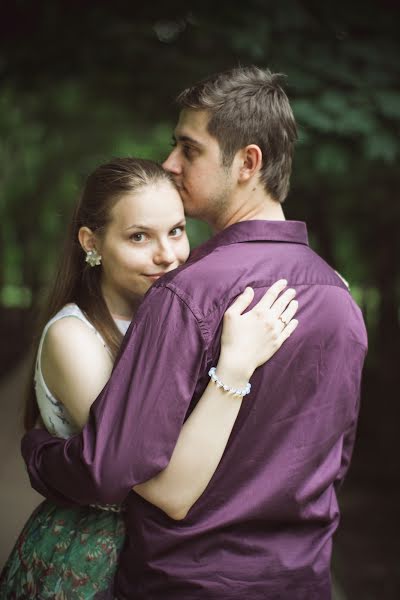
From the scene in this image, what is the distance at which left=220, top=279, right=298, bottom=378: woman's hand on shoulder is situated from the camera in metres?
2.25

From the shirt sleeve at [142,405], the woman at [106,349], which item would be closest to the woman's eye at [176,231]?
the woman at [106,349]

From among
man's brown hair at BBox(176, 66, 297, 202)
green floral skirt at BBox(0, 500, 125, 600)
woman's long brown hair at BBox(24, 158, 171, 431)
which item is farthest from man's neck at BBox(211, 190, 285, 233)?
green floral skirt at BBox(0, 500, 125, 600)

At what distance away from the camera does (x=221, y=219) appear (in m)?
2.83

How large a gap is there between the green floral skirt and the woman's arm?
36 cm

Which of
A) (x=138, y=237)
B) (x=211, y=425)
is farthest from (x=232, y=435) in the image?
(x=138, y=237)

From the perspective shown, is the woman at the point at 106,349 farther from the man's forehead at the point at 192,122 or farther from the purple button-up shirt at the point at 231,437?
the man's forehead at the point at 192,122

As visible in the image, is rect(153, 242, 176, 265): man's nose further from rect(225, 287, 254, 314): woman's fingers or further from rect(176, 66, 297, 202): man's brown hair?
rect(225, 287, 254, 314): woman's fingers

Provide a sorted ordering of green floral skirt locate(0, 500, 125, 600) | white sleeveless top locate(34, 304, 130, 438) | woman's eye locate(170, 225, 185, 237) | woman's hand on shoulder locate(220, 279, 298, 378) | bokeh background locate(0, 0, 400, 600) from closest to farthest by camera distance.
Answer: woman's hand on shoulder locate(220, 279, 298, 378), green floral skirt locate(0, 500, 125, 600), white sleeveless top locate(34, 304, 130, 438), woman's eye locate(170, 225, 185, 237), bokeh background locate(0, 0, 400, 600)

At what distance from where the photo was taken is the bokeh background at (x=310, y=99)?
4.58 m

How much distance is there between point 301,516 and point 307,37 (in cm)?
332

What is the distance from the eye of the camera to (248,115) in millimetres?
2691

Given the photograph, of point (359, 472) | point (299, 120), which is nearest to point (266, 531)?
point (299, 120)

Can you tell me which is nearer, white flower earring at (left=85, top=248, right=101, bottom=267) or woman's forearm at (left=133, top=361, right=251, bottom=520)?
woman's forearm at (left=133, top=361, right=251, bottom=520)

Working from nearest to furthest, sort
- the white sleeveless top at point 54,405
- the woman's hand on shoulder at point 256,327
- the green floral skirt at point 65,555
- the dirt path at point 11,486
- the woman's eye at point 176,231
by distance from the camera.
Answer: the woman's hand on shoulder at point 256,327, the green floral skirt at point 65,555, the white sleeveless top at point 54,405, the woman's eye at point 176,231, the dirt path at point 11,486
